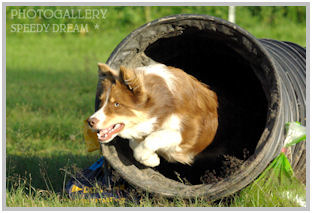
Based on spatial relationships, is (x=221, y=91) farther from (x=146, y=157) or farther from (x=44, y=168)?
(x=44, y=168)

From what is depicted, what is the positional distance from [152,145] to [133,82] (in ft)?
2.46

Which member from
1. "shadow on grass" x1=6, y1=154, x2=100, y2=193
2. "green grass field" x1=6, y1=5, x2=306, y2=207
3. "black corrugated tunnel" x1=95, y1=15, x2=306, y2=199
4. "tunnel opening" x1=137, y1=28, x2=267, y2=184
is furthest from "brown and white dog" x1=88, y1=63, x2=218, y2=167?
"shadow on grass" x1=6, y1=154, x2=100, y2=193

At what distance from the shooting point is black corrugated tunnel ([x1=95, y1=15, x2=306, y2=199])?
4.90 m

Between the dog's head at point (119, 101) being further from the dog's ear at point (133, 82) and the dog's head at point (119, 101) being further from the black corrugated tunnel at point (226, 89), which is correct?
the black corrugated tunnel at point (226, 89)

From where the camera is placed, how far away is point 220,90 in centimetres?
663

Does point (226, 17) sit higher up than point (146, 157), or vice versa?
point (146, 157)

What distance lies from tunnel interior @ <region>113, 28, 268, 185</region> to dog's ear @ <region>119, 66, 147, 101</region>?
0.79m

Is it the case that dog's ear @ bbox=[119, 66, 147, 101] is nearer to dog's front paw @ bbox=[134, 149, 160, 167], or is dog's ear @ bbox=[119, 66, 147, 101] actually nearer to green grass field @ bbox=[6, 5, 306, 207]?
dog's front paw @ bbox=[134, 149, 160, 167]

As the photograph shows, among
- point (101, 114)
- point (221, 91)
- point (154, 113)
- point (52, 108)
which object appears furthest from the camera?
point (52, 108)

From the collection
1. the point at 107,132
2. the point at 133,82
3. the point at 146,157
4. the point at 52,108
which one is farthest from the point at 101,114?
the point at 52,108

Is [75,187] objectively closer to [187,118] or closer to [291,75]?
[187,118]

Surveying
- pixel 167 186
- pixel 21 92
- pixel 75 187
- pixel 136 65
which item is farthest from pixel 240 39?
pixel 21 92

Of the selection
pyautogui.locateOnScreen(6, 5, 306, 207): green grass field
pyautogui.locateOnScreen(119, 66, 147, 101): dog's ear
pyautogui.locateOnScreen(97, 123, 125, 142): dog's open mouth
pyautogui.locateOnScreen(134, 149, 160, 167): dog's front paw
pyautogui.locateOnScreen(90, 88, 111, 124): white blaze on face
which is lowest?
pyautogui.locateOnScreen(6, 5, 306, 207): green grass field

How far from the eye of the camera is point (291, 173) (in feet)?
16.4
